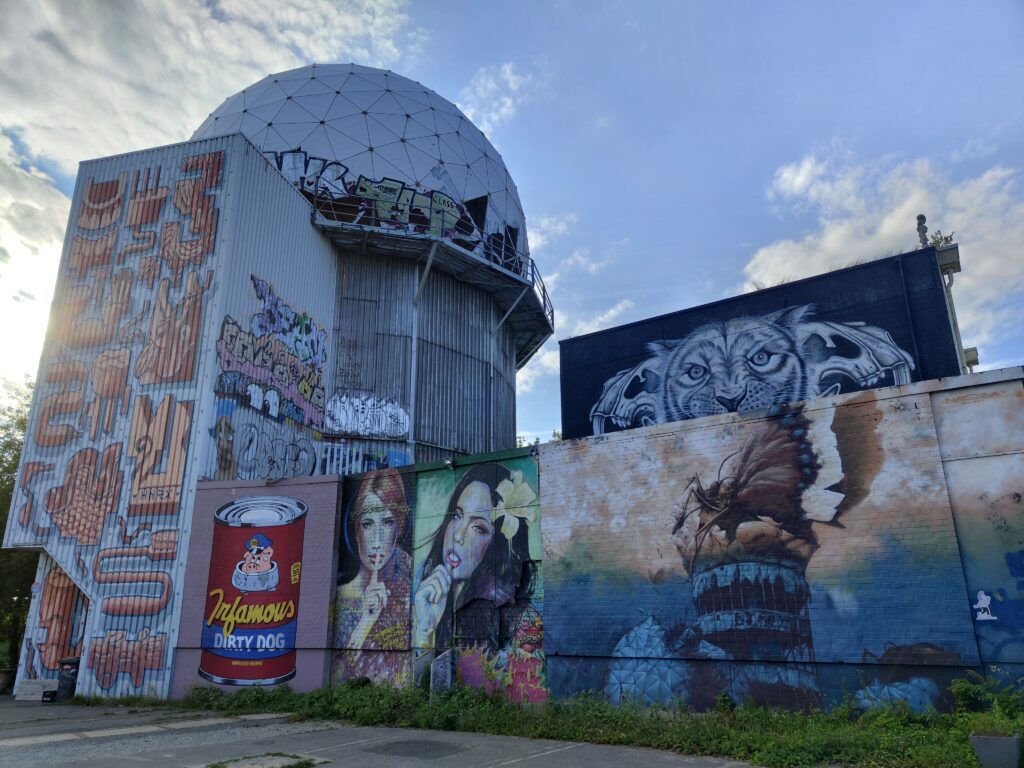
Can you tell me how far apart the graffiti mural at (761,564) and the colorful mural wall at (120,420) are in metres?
9.99

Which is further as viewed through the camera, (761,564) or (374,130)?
(374,130)

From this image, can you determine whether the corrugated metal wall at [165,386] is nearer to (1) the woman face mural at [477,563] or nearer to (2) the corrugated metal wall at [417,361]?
(2) the corrugated metal wall at [417,361]

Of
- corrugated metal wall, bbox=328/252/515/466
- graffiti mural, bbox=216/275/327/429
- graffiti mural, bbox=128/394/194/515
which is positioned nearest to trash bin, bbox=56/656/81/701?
graffiti mural, bbox=128/394/194/515

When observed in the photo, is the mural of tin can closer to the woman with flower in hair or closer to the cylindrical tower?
the woman with flower in hair

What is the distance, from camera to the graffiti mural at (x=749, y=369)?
16812 millimetres

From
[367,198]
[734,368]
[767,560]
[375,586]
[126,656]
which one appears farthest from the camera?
[367,198]

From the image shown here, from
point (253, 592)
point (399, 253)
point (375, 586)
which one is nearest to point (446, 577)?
point (375, 586)

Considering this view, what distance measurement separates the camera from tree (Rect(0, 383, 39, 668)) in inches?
845

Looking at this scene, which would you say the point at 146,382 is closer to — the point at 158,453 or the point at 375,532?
the point at 158,453

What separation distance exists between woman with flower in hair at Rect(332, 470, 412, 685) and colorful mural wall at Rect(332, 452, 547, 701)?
0.07 feet

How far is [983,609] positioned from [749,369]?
9710 mm

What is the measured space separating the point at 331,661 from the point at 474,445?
1164cm

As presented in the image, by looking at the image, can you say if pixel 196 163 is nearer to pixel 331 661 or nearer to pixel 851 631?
pixel 331 661

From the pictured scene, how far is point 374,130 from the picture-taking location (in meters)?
25.5
